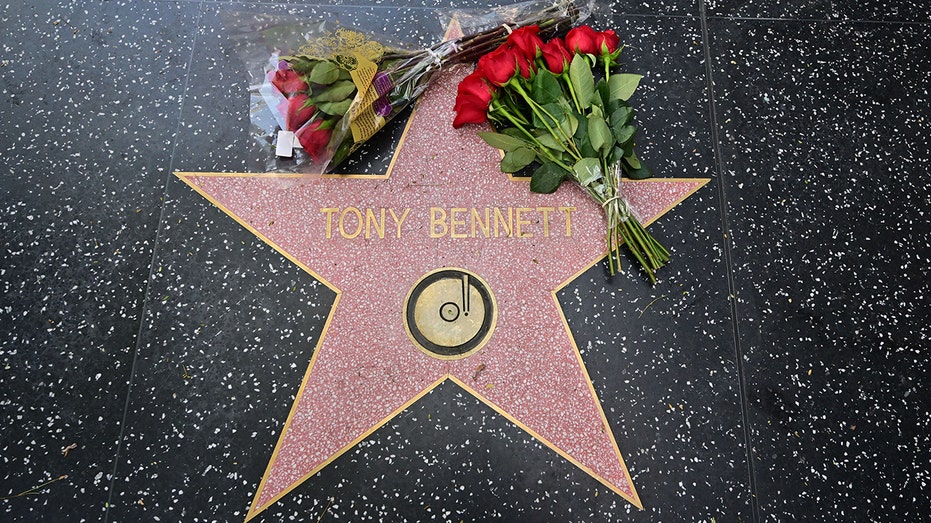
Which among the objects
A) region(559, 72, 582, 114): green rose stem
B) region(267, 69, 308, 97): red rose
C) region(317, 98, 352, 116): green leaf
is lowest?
region(317, 98, 352, 116): green leaf

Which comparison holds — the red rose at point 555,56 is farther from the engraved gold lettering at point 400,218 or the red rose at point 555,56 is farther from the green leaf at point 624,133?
the engraved gold lettering at point 400,218

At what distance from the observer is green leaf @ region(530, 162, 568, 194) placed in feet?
4.08

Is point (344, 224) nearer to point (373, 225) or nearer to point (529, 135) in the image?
point (373, 225)

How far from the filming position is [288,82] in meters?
1.24

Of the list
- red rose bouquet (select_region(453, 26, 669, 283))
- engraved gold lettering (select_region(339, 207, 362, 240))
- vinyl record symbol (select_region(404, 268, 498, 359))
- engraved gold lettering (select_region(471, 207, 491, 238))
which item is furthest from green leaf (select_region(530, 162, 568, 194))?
engraved gold lettering (select_region(339, 207, 362, 240))

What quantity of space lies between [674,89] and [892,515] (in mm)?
985

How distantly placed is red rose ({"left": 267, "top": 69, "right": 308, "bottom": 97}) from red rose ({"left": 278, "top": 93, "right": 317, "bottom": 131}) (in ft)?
0.05

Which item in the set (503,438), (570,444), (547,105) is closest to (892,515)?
(570,444)

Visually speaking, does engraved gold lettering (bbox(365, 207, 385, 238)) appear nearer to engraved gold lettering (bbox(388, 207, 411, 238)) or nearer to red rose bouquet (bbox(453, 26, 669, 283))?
engraved gold lettering (bbox(388, 207, 411, 238))

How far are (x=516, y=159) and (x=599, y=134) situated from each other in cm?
17

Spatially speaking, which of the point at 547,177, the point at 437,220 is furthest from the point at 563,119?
the point at 437,220

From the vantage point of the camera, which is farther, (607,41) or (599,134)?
(607,41)

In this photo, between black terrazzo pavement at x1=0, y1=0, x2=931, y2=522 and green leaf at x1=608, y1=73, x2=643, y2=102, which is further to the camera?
green leaf at x1=608, y1=73, x2=643, y2=102

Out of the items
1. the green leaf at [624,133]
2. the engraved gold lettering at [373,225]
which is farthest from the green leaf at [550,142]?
the engraved gold lettering at [373,225]
